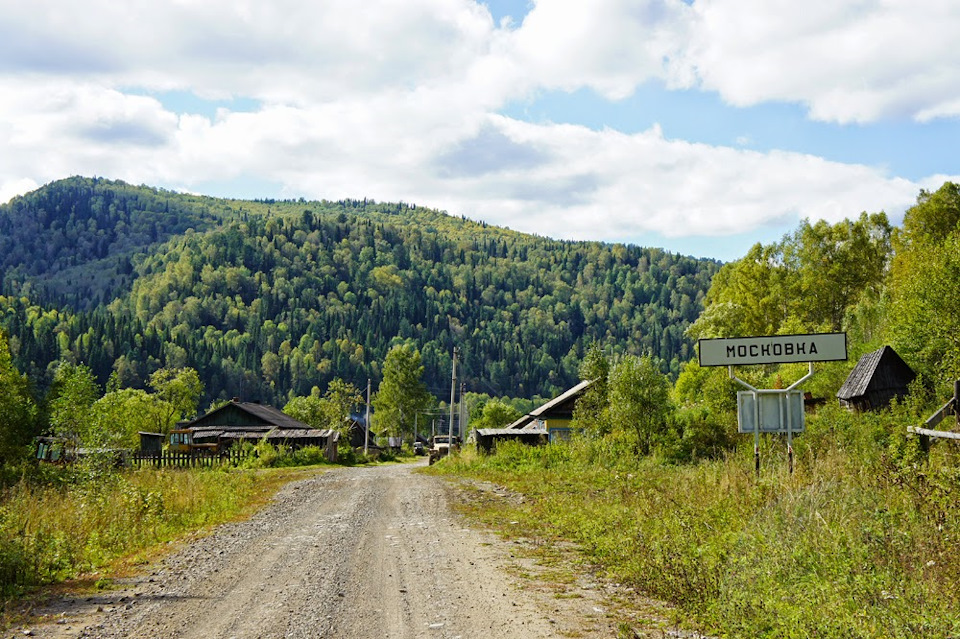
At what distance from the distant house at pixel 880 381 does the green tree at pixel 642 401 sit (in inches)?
433

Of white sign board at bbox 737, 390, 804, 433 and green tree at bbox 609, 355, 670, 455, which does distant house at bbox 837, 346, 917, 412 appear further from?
white sign board at bbox 737, 390, 804, 433

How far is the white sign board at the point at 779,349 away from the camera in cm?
1294

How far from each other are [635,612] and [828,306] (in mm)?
58353

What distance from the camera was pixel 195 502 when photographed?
17547mm

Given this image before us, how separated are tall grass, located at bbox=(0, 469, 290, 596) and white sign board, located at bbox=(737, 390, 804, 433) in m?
10.1

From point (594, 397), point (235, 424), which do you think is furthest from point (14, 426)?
point (235, 424)

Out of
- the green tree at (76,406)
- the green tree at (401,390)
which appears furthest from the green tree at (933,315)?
the green tree at (401,390)

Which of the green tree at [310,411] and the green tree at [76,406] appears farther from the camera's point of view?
the green tree at [310,411]

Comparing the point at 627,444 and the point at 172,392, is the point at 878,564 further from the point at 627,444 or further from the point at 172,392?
the point at 172,392

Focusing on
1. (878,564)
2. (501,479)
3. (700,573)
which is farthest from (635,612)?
(501,479)

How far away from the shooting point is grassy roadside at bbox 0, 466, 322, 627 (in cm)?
1014

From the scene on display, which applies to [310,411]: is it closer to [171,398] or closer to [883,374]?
[171,398]

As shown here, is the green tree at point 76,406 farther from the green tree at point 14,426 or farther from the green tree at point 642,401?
the green tree at point 642,401

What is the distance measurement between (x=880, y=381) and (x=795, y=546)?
30.9 meters
